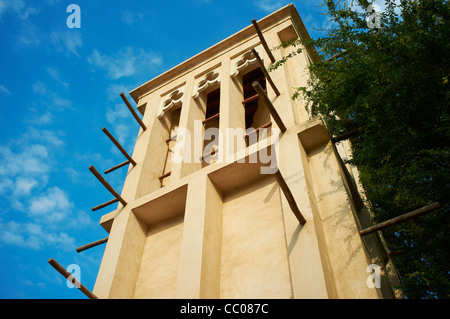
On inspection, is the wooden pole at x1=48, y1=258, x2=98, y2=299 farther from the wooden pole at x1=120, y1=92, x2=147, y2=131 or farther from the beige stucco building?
the wooden pole at x1=120, y1=92, x2=147, y2=131

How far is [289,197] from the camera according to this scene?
14.8 ft

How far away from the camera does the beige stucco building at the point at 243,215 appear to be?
4594 millimetres

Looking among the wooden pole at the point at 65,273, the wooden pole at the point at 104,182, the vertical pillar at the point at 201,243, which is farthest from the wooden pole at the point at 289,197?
the wooden pole at the point at 104,182

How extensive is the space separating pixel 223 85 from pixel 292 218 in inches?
197

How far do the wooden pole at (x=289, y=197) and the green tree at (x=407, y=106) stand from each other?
1.69m

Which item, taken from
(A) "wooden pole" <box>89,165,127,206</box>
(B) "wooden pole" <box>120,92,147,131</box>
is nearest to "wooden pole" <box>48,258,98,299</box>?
(A) "wooden pole" <box>89,165,127,206</box>

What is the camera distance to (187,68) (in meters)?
11.1

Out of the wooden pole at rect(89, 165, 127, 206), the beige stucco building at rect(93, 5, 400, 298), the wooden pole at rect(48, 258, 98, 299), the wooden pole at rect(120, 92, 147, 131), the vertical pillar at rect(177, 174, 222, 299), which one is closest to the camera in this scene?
the beige stucco building at rect(93, 5, 400, 298)

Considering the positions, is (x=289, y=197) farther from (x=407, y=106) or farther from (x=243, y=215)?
(x=407, y=106)

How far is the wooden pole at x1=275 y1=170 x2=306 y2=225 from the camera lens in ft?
14.4

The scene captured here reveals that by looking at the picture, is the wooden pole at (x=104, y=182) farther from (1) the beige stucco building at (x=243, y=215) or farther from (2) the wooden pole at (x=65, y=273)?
(2) the wooden pole at (x=65, y=273)

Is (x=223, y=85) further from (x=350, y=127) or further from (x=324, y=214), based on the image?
(x=324, y=214)

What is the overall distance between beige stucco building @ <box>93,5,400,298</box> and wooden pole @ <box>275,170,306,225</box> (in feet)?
0.05
